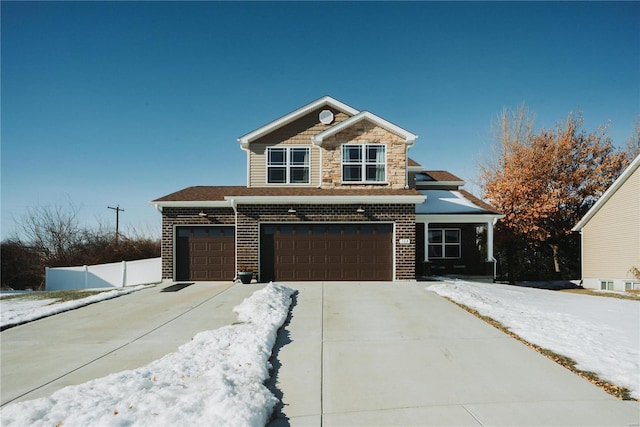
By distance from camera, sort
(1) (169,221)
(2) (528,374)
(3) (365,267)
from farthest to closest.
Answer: (1) (169,221) < (3) (365,267) < (2) (528,374)

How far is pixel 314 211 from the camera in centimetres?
1438

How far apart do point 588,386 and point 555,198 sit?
2088 cm

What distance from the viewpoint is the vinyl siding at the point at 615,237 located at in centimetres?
1727

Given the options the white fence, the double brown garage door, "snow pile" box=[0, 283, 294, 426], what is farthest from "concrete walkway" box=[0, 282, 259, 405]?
the white fence

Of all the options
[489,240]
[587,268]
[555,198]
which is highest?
[555,198]

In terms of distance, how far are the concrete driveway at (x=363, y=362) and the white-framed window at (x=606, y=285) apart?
14.0 meters

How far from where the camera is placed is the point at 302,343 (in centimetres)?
705

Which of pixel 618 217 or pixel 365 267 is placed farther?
pixel 618 217

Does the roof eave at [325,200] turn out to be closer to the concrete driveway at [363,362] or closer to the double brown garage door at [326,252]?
the double brown garage door at [326,252]

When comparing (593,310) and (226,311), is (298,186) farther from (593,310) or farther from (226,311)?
(593,310)

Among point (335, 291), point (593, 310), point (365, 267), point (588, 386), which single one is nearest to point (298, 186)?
point (365, 267)

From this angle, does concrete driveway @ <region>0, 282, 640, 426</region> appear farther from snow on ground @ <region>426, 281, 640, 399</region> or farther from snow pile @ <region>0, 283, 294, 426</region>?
snow on ground @ <region>426, 281, 640, 399</region>

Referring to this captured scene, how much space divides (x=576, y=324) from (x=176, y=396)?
848 centimetres

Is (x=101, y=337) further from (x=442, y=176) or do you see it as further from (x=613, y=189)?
(x=613, y=189)
